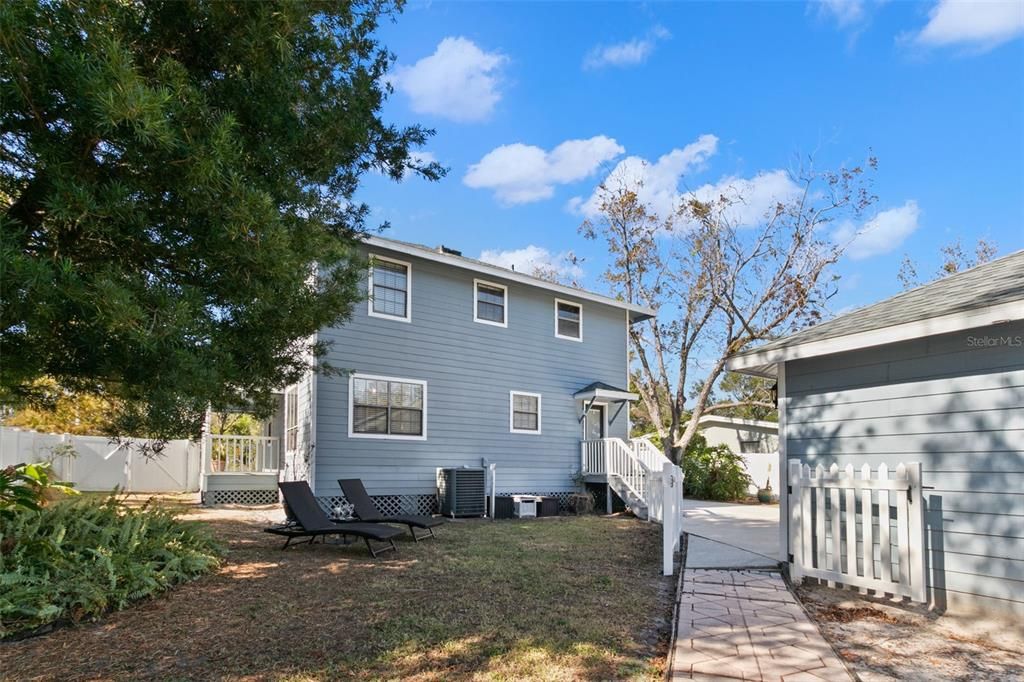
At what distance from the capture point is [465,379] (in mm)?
13531

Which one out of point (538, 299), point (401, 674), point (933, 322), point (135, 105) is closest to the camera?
point (135, 105)

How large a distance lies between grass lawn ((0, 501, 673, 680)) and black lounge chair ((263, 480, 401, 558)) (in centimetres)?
27

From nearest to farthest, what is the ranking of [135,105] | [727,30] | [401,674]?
1. [135,105]
2. [401,674]
3. [727,30]

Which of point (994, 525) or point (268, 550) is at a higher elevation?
point (994, 525)

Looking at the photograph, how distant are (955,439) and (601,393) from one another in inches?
395

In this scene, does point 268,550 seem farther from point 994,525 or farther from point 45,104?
point 994,525

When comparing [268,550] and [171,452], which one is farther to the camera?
[171,452]

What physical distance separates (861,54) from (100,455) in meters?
20.2

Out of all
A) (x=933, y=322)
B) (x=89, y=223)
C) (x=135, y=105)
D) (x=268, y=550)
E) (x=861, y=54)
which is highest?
(x=861, y=54)

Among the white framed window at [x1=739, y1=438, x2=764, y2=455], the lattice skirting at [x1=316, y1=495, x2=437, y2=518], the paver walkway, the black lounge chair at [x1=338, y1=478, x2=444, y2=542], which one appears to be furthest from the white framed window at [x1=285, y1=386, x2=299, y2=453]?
the white framed window at [x1=739, y1=438, x2=764, y2=455]

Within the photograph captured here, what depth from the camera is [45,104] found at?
3.62 meters

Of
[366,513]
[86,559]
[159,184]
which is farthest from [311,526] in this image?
[159,184]

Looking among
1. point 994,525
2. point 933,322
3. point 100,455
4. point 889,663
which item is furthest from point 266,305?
point 100,455

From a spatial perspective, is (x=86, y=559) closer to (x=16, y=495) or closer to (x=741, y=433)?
(x=16, y=495)
